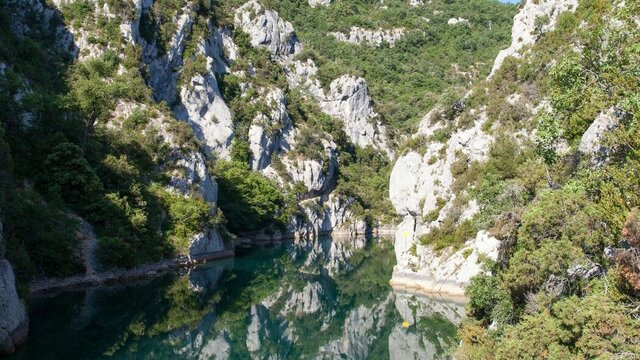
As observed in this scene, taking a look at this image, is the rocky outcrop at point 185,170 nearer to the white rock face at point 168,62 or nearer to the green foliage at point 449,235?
the white rock face at point 168,62

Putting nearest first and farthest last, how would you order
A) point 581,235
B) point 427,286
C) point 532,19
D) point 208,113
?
point 581,235 < point 427,286 < point 532,19 < point 208,113

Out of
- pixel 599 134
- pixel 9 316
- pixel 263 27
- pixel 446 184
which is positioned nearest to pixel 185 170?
pixel 446 184

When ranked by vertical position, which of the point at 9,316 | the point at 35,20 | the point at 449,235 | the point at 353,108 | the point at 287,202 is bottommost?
the point at 9,316

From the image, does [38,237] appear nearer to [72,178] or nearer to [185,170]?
[72,178]

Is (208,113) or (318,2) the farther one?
(318,2)

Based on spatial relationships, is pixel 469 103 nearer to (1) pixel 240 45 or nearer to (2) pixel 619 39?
(2) pixel 619 39

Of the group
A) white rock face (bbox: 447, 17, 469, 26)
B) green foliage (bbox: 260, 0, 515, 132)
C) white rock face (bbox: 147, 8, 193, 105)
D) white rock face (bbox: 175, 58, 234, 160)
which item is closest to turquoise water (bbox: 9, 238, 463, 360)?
white rock face (bbox: 147, 8, 193, 105)
